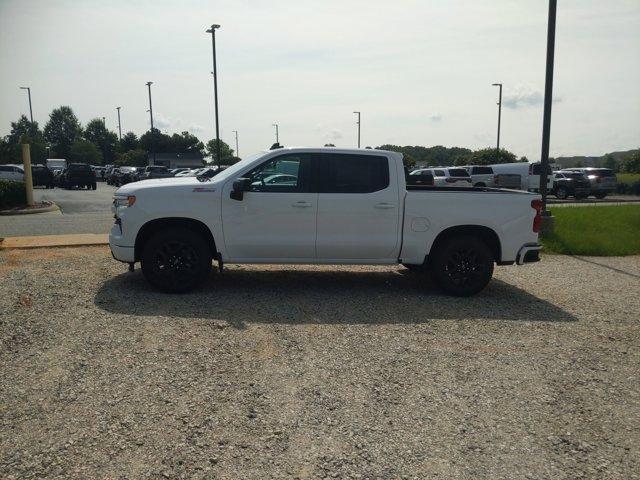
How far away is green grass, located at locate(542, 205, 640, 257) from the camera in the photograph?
39.7 feet

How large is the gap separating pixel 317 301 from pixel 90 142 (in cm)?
10963

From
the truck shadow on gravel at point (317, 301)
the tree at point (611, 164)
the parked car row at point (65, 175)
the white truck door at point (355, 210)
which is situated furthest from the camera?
the tree at point (611, 164)

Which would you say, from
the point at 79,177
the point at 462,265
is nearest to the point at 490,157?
the point at 79,177

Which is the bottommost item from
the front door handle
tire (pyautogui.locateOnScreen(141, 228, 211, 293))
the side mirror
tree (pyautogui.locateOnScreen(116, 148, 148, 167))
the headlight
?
tire (pyautogui.locateOnScreen(141, 228, 211, 293))

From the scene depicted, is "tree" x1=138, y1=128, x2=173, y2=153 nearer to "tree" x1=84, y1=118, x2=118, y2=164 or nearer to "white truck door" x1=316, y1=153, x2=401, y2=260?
"tree" x1=84, y1=118, x2=118, y2=164

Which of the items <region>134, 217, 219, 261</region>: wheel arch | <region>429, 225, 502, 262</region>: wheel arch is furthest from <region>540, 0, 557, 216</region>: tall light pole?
<region>134, 217, 219, 261</region>: wheel arch

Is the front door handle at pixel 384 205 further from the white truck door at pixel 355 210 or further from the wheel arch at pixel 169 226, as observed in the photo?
the wheel arch at pixel 169 226

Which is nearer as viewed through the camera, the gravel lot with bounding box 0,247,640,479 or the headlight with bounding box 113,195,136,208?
the gravel lot with bounding box 0,247,640,479

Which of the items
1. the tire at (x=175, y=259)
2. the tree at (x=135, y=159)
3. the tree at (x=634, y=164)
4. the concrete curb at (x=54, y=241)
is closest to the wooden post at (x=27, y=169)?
the concrete curb at (x=54, y=241)

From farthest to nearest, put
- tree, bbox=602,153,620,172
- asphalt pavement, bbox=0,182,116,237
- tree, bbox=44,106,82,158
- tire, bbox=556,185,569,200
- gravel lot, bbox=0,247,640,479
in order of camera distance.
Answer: tree, bbox=44,106,82,158 < tree, bbox=602,153,620,172 < tire, bbox=556,185,569,200 < asphalt pavement, bbox=0,182,116,237 < gravel lot, bbox=0,247,640,479

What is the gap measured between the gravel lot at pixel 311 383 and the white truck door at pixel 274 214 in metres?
0.60

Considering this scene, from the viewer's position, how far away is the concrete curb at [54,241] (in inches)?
417

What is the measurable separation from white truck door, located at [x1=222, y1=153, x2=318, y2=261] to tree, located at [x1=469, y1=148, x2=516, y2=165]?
41.7 metres

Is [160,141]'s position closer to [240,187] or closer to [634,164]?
[634,164]
